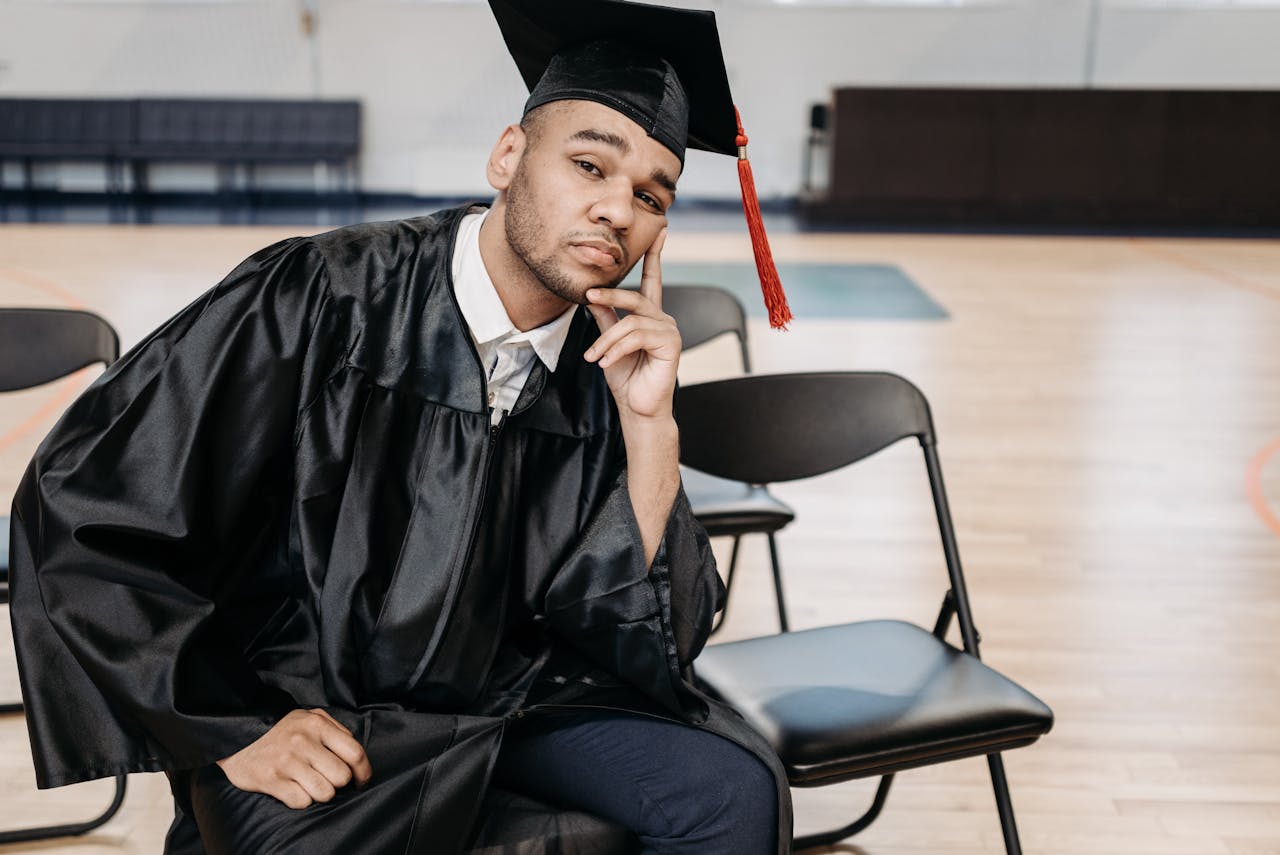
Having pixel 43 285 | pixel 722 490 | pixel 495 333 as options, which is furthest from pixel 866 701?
pixel 43 285

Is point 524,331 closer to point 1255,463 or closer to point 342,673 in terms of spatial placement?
point 342,673

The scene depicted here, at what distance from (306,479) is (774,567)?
168 centimetres

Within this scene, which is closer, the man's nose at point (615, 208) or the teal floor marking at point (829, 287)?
the man's nose at point (615, 208)

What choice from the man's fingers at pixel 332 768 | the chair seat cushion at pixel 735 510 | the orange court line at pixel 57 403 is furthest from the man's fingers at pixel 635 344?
the orange court line at pixel 57 403

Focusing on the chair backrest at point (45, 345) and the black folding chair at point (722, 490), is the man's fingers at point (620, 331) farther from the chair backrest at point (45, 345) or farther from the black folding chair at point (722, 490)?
the chair backrest at point (45, 345)

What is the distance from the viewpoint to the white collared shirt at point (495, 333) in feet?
5.73

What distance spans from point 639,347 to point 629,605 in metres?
0.35

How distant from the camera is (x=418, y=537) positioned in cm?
167

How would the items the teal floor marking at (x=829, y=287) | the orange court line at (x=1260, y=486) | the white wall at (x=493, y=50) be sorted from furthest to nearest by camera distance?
the white wall at (x=493, y=50), the teal floor marking at (x=829, y=287), the orange court line at (x=1260, y=486)

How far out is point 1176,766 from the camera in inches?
105

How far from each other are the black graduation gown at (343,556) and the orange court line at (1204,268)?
7659mm

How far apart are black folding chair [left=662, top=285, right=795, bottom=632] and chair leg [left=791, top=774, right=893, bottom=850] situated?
455mm

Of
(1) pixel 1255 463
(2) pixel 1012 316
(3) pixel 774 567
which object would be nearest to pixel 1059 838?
(3) pixel 774 567

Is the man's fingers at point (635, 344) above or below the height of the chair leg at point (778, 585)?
above
